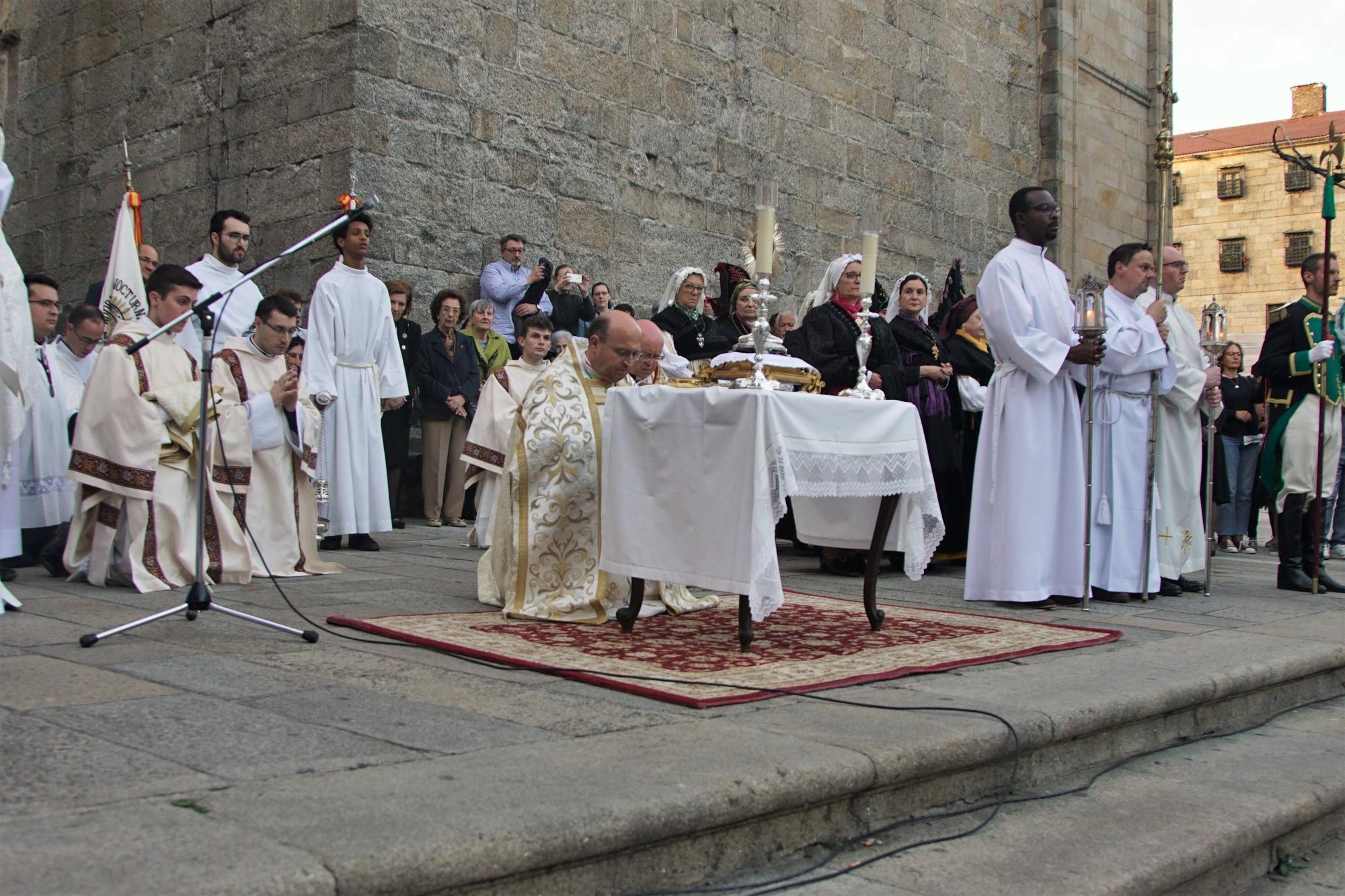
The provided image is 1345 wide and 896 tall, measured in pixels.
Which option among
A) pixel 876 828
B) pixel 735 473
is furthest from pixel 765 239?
pixel 876 828

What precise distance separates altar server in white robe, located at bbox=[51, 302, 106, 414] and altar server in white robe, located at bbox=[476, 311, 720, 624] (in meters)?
3.58

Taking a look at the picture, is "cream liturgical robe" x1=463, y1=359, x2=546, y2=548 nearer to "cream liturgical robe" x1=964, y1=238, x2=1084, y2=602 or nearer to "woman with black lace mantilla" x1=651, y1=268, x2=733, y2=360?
"woman with black lace mantilla" x1=651, y1=268, x2=733, y2=360

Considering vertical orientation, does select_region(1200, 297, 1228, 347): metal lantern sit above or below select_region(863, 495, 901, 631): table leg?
above

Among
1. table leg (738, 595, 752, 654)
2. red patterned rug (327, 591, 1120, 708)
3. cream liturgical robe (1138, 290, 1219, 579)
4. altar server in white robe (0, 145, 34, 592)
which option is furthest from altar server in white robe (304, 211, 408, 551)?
cream liturgical robe (1138, 290, 1219, 579)

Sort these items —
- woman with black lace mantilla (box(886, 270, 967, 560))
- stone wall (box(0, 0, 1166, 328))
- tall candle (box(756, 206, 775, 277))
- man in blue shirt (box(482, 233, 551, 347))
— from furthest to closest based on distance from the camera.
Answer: man in blue shirt (box(482, 233, 551, 347))
stone wall (box(0, 0, 1166, 328))
woman with black lace mantilla (box(886, 270, 967, 560))
tall candle (box(756, 206, 775, 277))

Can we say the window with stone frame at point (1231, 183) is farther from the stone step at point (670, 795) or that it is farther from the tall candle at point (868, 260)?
the stone step at point (670, 795)

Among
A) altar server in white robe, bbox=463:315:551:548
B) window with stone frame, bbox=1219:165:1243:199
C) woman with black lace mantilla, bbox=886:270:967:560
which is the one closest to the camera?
woman with black lace mantilla, bbox=886:270:967:560

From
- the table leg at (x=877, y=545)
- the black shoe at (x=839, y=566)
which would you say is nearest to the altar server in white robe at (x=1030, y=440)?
the black shoe at (x=839, y=566)

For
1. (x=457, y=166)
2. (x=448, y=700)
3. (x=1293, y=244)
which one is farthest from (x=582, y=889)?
(x=1293, y=244)

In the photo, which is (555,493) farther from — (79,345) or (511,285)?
(511,285)

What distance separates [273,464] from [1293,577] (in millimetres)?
5807

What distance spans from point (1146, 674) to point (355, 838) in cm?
299

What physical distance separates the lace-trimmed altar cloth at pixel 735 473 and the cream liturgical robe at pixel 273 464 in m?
2.44

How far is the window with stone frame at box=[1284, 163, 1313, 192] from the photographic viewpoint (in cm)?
5238
